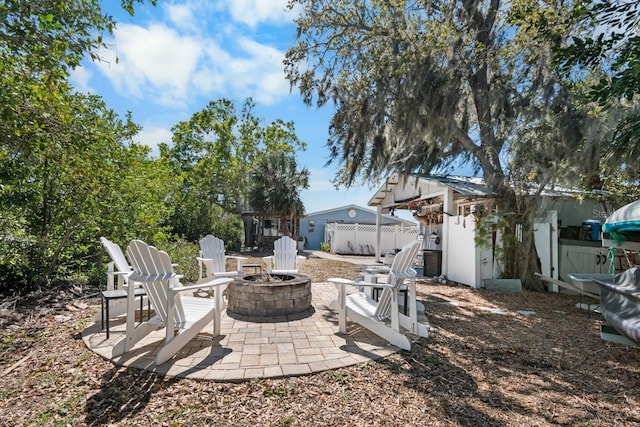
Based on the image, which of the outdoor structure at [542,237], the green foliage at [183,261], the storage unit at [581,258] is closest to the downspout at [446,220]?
the outdoor structure at [542,237]

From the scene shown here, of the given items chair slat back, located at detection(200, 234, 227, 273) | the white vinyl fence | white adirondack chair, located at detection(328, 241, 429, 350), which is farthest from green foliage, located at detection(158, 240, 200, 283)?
the white vinyl fence

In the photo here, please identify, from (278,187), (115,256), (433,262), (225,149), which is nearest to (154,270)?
(115,256)

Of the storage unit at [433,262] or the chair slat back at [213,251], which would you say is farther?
the storage unit at [433,262]

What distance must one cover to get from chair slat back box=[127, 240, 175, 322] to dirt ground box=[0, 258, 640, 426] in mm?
577

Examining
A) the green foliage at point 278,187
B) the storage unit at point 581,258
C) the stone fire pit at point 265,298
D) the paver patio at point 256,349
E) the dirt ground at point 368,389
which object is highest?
the green foliage at point 278,187

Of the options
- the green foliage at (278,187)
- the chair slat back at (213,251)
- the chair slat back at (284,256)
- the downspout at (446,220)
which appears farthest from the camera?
the green foliage at (278,187)

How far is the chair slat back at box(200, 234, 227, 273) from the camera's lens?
5.74 metres

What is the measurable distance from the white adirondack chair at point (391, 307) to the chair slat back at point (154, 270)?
1571mm

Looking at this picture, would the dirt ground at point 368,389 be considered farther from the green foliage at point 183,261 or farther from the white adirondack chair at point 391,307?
the green foliage at point 183,261

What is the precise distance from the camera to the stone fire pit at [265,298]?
164 inches

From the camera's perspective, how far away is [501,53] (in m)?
5.96

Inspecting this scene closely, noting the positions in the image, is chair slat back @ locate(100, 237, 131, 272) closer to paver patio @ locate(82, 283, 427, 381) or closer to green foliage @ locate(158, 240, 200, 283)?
paver patio @ locate(82, 283, 427, 381)

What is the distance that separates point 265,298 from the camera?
417 cm

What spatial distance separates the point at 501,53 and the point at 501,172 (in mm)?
2170
